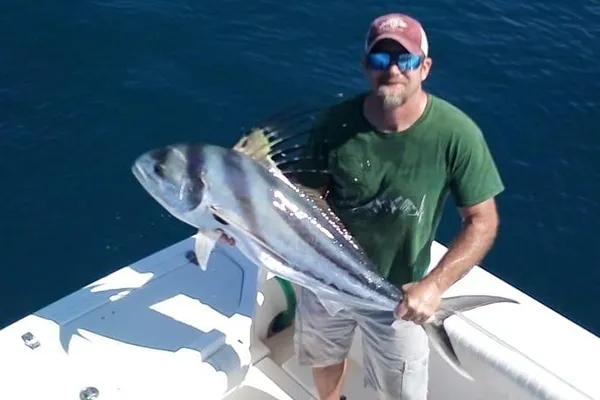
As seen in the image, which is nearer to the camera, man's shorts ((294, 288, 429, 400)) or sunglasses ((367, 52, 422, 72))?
sunglasses ((367, 52, 422, 72))

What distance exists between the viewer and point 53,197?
740cm

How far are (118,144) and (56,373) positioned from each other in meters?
4.30

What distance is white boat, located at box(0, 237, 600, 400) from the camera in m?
3.92

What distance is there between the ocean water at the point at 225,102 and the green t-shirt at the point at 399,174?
12.3 ft

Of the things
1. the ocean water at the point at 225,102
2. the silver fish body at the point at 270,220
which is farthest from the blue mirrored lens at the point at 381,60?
the ocean water at the point at 225,102

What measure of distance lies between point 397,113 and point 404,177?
0.27 m

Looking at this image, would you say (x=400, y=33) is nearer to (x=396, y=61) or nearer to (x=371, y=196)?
(x=396, y=61)

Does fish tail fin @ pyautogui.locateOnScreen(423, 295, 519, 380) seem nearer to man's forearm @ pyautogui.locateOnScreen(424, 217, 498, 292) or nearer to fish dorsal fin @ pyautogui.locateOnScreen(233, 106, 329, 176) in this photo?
man's forearm @ pyautogui.locateOnScreen(424, 217, 498, 292)

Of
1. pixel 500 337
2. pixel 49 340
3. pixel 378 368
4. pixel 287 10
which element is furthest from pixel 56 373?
pixel 287 10

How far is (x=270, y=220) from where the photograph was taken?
3236 millimetres

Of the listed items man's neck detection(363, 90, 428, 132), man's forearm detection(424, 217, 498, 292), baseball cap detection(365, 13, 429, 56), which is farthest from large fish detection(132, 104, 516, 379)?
baseball cap detection(365, 13, 429, 56)

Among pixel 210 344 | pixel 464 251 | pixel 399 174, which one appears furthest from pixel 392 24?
pixel 210 344

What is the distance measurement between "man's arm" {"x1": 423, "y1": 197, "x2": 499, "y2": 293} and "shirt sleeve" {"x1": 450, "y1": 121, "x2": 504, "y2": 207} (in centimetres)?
6

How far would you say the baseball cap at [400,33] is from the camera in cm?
327
